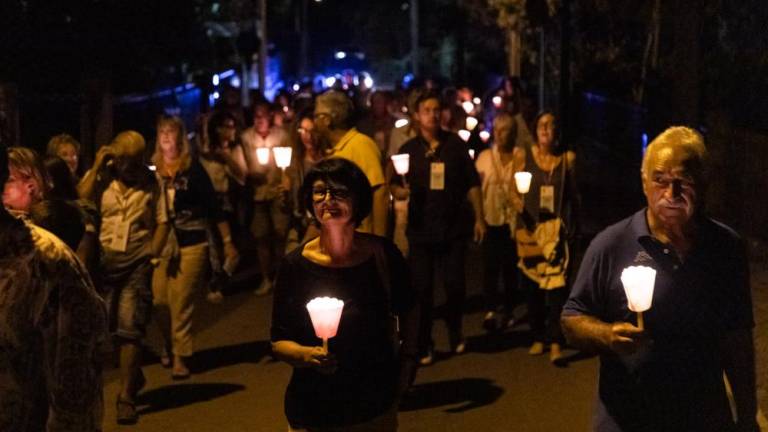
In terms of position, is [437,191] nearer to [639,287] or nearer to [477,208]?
[477,208]

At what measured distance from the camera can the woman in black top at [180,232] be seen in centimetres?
969

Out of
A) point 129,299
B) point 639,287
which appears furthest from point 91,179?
point 639,287

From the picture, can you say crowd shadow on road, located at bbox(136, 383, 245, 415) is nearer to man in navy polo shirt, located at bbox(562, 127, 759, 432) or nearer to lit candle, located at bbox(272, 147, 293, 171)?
lit candle, located at bbox(272, 147, 293, 171)

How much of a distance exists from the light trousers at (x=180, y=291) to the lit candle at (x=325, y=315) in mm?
5001

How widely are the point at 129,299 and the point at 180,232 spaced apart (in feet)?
3.44

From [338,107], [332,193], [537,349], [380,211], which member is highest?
[338,107]

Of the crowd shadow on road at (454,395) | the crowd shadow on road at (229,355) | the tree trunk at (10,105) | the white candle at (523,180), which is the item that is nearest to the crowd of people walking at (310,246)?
the white candle at (523,180)

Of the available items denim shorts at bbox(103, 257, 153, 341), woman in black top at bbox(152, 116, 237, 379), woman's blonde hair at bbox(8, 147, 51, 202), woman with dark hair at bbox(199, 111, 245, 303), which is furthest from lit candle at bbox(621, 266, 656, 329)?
woman with dark hair at bbox(199, 111, 245, 303)

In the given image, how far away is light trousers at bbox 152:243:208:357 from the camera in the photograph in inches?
384

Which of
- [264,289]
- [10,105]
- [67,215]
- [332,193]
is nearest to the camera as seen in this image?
[332,193]

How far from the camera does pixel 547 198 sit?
1028 centimetres

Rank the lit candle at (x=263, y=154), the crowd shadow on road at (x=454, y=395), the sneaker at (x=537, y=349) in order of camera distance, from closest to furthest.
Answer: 1. the crowd shadow on road at (x=454, y=395)
2. the sneaker at (x=537, y=349)
3. the lit candle at (x=263, y=154)

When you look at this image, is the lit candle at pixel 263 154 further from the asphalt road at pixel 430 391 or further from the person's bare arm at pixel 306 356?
the person's bare arm at pixel 306 356

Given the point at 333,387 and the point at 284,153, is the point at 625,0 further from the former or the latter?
the point at 333,387
